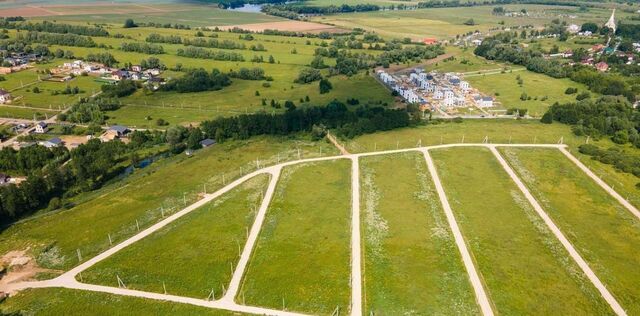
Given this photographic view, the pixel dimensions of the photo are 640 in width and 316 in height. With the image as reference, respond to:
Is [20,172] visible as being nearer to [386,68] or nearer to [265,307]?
[265,307]

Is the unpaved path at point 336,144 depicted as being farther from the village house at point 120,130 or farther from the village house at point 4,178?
the village house at point 4,178

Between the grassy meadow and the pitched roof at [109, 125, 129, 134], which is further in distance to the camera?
the grassy meadow

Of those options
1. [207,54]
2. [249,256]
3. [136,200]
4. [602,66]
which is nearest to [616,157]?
[249,256]

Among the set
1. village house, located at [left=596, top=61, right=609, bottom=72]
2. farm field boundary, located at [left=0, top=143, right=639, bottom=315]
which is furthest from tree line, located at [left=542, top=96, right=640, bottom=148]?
village house, located at [left=596, top=61, right=609, bottom=72]

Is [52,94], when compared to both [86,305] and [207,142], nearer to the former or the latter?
[207,142]

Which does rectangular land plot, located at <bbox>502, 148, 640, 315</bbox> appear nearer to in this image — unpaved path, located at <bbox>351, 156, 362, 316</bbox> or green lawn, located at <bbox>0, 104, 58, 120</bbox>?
unpaved path, located at <bbox>351, 156, 362, 316</bbox>
